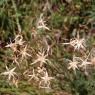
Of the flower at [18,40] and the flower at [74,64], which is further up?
the flower at [18,40]

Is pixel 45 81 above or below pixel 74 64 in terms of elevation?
below

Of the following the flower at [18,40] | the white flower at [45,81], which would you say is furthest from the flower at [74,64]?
the flower at [18,40]

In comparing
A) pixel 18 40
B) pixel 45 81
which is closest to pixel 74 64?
pixel 45 81

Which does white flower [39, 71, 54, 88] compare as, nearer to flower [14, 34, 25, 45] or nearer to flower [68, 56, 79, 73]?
flower [68, 56, 79, 73]

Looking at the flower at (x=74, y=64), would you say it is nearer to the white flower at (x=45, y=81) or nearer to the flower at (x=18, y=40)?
the white flower at (x=45, y=81)

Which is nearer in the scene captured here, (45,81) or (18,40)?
(45,81)

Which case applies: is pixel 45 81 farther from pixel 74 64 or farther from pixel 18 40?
pixel 18 40

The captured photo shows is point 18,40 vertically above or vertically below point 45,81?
above

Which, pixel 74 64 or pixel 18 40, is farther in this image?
pixel 18 40

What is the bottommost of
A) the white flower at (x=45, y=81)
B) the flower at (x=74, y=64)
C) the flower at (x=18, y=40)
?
the white flower at (x=45, y=81)

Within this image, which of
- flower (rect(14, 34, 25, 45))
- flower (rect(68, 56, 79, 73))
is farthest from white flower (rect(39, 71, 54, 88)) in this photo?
flower (rect(14, 34, 25, 45))

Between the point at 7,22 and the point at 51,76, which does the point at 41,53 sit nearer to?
the point at 51,76

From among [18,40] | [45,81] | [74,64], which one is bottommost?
[45,81]
